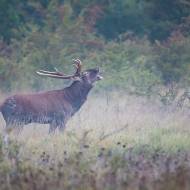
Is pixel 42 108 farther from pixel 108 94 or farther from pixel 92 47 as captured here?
pixel 92 47

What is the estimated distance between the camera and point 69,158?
27.7 feet

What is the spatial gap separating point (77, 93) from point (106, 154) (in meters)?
4.64

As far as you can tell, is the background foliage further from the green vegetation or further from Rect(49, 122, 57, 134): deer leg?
Rect(49, 122, 57, 134): deer leg

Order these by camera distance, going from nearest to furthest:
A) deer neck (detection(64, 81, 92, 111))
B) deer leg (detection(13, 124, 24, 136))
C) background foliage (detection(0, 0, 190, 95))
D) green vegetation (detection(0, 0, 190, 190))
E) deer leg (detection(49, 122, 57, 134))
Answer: green vegetation (detection(0, 0, 190, 190))
deer leg (detection(13, 124, 24, 136))
deer leg (detection(49, 122, 57, 134))
deer neck (detection(64, 81, 92, 111))
background foliage (detection(0, 0, 190, 95))

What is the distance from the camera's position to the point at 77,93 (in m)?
13.5

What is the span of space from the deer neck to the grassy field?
0.31 metres

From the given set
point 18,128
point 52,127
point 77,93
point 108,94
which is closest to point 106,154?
point 18,128

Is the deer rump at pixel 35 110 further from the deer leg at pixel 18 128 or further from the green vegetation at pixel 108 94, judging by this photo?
the green vegetation at pixel 108 94

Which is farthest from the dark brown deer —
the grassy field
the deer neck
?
the grassy field

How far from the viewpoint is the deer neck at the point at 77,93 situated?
43.8 feet

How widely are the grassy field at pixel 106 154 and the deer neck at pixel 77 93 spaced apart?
31 centimetres

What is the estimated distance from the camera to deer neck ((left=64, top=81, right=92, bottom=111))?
13.3m

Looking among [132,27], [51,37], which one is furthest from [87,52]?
[132,27]

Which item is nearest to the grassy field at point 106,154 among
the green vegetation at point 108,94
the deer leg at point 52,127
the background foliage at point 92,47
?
the green vegetation at point 108,94
